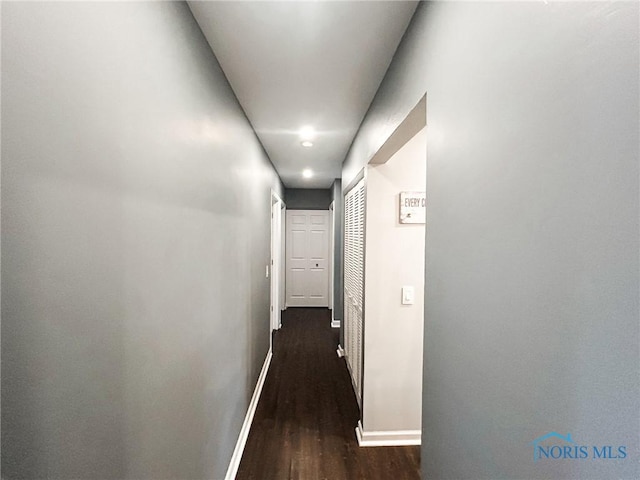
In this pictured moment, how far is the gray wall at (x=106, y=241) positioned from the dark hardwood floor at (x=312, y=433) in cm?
75

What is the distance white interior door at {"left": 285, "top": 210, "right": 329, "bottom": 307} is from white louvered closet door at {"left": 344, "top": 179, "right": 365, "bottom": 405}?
2265 millimetres

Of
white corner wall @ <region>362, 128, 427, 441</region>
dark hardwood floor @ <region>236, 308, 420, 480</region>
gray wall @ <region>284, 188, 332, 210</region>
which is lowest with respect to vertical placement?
dark hardwood floor @ <region>236, 308, 420, 480</region>

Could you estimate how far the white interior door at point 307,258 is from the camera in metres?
5.54

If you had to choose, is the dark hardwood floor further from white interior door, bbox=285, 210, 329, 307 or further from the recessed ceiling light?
the recessed ceiling light

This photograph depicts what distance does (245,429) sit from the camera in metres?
Result: 2.07

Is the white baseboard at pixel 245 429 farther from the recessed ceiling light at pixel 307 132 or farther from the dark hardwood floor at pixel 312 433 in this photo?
the recessed ceiling light at pixel 307 132

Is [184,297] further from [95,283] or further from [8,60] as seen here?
[8,60]

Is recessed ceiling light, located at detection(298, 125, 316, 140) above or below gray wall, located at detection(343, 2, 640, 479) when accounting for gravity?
above

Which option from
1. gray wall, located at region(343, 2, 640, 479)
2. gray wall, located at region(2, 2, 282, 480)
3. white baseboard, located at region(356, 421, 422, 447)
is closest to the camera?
gray wall, located at region(343, 2, 640, 479)

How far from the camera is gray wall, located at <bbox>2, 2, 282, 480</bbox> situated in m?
0.47

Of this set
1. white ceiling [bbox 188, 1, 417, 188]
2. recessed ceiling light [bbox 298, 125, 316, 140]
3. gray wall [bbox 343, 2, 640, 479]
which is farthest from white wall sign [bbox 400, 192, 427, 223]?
gray wall [bbox 343, 2, 640, 479]

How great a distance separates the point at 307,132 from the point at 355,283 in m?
1.47

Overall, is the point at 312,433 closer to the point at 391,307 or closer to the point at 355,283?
the point at 391,307

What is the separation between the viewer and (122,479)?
0.72 m
